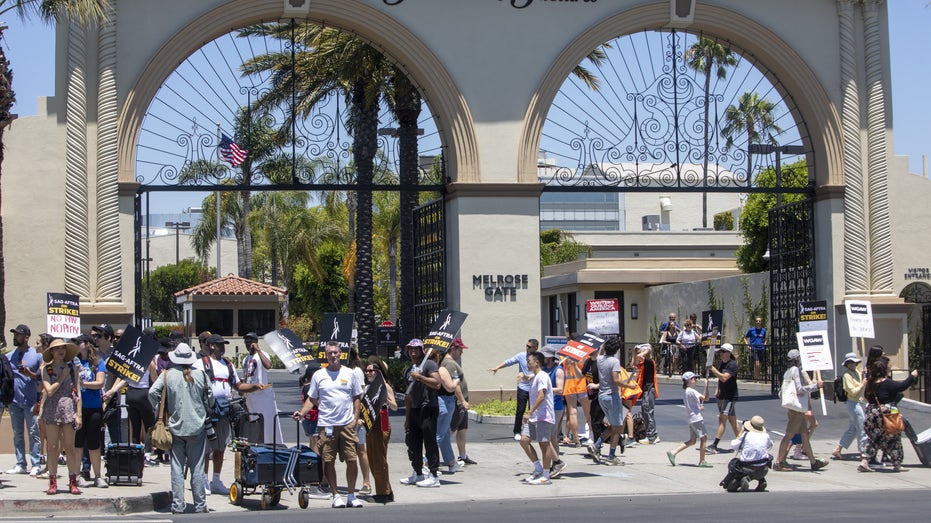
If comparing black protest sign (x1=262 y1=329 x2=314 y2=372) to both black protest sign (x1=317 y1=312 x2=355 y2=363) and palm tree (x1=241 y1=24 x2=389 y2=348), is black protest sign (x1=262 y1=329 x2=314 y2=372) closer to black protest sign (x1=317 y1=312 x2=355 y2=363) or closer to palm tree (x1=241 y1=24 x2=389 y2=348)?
black protest sign (x1=317 y1=312 x2=355 y2=363)

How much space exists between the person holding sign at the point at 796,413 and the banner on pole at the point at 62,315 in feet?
32.4

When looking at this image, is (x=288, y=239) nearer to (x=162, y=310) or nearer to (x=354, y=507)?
(x=162, y=310)

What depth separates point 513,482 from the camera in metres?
15.4

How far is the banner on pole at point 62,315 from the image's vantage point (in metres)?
16.8

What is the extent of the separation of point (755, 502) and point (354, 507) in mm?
4468

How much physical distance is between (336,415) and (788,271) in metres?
14.8

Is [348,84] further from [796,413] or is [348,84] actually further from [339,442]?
[339,442]

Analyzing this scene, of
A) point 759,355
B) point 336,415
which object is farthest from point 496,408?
point 759,355

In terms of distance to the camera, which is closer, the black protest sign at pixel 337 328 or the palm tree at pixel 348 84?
the black protest sign at pixel 337 328

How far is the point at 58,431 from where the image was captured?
44.5 ft

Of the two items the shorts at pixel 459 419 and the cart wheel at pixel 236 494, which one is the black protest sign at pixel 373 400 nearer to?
the cart wheel at pixel 236 494

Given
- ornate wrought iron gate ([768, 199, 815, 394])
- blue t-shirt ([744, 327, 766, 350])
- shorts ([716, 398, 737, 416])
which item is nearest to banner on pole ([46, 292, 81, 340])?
shorts ([716, 398, 737, 416])

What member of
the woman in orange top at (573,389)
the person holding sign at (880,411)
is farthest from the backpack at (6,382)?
the person holding sign at (880,411)

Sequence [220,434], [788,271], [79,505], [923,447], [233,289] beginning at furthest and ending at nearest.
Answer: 1. [233,289]
2. [788,271]
3. [923,447]
4. [220,434]
5. [79,505]
